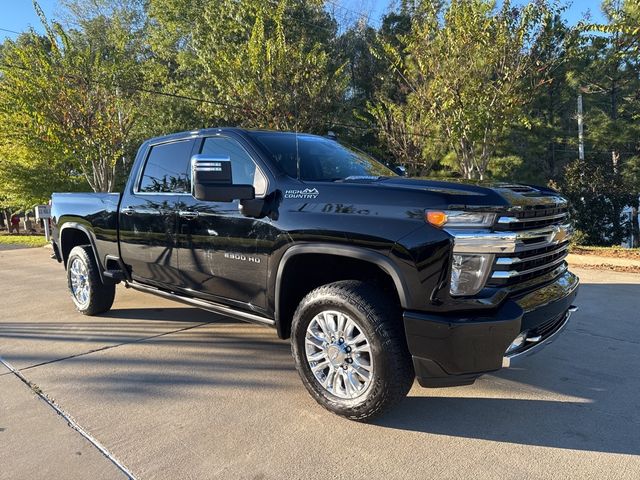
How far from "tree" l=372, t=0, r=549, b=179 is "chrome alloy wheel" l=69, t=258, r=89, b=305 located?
27.1 ft

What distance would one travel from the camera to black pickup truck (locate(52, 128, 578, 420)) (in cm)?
283

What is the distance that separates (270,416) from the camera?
3.34 m

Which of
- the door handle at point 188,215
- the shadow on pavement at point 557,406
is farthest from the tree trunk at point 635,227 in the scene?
the door handle at point 188,215

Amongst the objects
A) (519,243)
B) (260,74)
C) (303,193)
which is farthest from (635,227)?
(303,193)

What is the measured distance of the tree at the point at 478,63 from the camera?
10797 millimetres

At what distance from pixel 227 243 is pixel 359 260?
115 centimetres

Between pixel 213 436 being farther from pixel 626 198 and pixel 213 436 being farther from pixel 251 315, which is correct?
pixel 626 198

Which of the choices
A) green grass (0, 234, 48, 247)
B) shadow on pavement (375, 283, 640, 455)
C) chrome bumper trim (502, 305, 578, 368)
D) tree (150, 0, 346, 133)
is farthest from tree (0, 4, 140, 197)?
chrome bumper trim (502, 305, 578, 368)

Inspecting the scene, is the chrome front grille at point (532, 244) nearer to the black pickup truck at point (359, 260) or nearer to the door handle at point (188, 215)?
the black pickup truck at point (359, 260)

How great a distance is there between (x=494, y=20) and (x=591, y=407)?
31.4ft

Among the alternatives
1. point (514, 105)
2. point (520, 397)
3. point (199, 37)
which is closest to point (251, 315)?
point (520, 397)

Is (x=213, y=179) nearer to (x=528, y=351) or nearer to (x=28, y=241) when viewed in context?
(x=528, y=351)

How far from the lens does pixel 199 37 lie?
1928cm

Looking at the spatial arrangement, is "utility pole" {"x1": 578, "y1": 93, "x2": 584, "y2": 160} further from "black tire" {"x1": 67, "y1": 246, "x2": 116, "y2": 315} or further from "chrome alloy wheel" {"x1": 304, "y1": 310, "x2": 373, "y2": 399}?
"chrome alloy wheel" {"x1": 304, "y1": 310, "x2": 373, "y2": 399}
